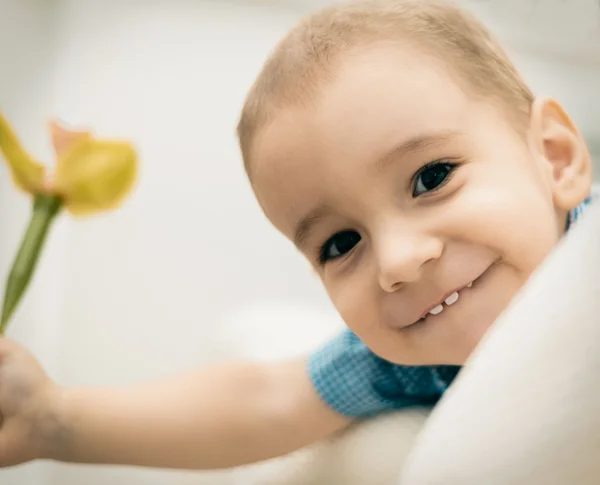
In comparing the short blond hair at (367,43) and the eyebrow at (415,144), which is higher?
the short blond hair at (367,43)

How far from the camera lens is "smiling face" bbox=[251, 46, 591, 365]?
0.41 meters

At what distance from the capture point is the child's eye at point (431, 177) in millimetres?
416

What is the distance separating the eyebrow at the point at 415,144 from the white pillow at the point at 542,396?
156 mm

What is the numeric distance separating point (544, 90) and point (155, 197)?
41cm

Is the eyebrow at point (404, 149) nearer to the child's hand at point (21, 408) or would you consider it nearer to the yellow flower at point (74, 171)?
the yellow flower at point (74, 171)

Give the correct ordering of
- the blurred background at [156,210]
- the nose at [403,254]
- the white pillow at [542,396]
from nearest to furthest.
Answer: the white pillow at [542,396] < the nose at [403,254] < the blurred background at [156,210]

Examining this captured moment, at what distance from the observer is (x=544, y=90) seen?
0.55m

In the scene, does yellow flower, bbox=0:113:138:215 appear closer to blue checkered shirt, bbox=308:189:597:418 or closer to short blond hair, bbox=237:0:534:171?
short blond hair, bbox=237:0:534:171

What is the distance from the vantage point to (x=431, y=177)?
16.5 inches

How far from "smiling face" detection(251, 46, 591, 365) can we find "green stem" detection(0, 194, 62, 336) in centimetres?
16

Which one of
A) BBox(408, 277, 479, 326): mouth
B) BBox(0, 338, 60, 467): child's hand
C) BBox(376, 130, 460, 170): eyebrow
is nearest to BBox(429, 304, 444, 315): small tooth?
BBox(408, 277, 479, 326): mouth

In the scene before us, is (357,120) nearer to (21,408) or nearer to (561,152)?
(561,152)

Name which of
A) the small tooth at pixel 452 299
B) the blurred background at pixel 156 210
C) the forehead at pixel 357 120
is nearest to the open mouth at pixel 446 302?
the small tooth at pixel 452 299

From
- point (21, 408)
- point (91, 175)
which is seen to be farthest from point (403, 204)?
point (21, 408)
